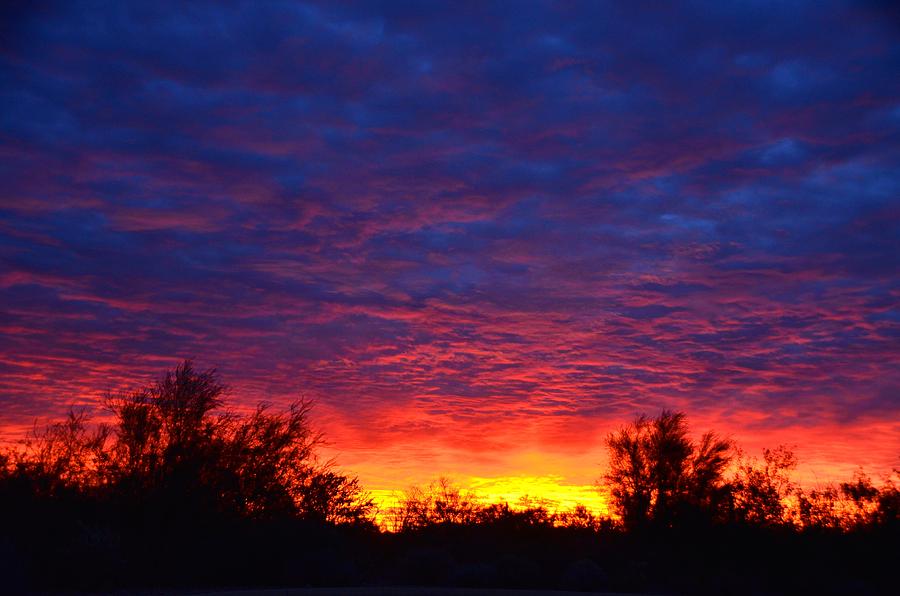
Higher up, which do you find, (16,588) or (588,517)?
(588,517)

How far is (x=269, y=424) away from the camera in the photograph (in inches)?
1084

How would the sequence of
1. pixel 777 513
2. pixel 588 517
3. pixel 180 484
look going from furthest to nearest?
pixel 588 517 < pixel 777 513 < pixel 180 484

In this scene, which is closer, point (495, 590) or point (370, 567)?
point (495, 590)

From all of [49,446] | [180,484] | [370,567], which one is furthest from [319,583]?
[49,446]

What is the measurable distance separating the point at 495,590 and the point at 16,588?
9.76 meters

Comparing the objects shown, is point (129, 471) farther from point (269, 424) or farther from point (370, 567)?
point (370, 567)

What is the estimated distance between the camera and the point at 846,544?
27109 millimetres

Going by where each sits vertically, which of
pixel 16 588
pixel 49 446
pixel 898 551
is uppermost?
pixel 49 446

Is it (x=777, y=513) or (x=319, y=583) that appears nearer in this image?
(x=319, y=583)

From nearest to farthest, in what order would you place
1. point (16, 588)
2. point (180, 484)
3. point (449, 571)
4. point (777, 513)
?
point (16, 588), point (449, 571), point (180, 484), point (777, 513)

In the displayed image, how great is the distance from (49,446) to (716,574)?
1861cm

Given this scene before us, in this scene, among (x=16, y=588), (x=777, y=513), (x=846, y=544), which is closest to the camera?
(x=16, y=588)

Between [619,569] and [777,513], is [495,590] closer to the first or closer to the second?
[619,569]

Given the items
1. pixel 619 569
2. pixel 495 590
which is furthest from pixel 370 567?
pixel 619 569
